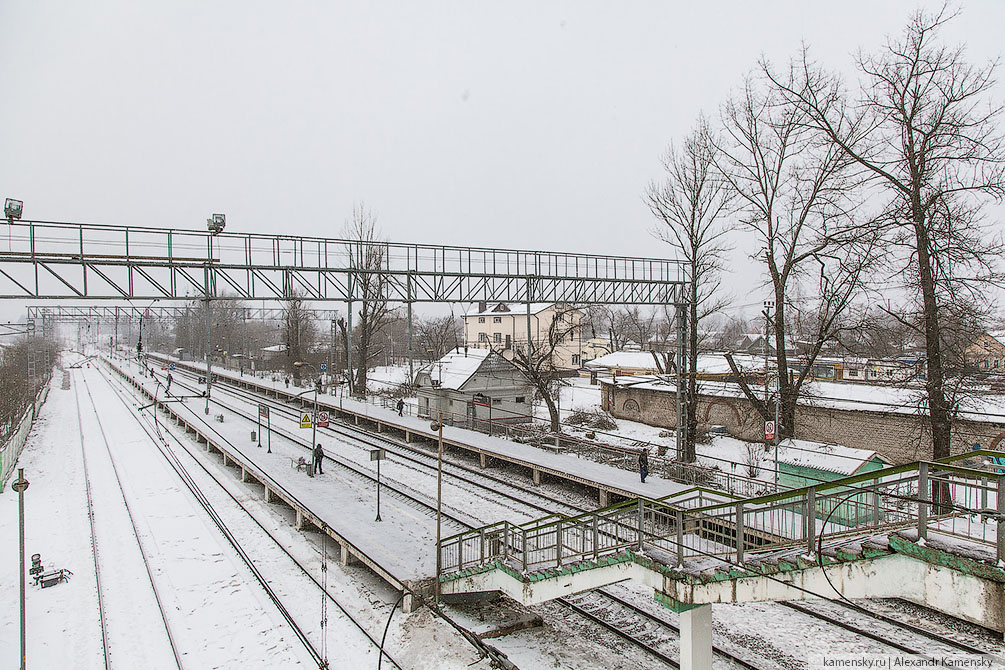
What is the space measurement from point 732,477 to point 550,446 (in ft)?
29.1

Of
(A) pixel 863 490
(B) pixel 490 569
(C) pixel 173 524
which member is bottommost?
(C) pixel 173 524

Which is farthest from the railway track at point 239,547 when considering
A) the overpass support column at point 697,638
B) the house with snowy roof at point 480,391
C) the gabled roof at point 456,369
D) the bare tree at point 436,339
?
the bare tree at point 436,339

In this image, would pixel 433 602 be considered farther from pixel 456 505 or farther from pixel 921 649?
pixel 921 649

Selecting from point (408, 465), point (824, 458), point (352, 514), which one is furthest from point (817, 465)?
point (408, 465)

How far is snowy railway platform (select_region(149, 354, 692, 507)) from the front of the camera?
17031 millimetres

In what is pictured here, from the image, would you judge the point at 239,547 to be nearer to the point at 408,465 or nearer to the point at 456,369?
the point at 408,465

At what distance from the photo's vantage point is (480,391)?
28.0m

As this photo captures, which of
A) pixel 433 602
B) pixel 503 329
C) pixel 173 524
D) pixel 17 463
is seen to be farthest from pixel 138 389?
pixel 433 602

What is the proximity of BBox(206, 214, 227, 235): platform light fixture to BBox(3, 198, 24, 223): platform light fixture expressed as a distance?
4.64m

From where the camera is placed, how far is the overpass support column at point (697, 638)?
802 centimetres

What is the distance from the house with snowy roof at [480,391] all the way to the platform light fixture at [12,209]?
17204 mm

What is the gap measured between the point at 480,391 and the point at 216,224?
14.2 metres

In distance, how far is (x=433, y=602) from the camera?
11406 mm

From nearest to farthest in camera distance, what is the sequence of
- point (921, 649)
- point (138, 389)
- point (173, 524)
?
point (921, 649)
point (173, 524)
point (138, 389)
